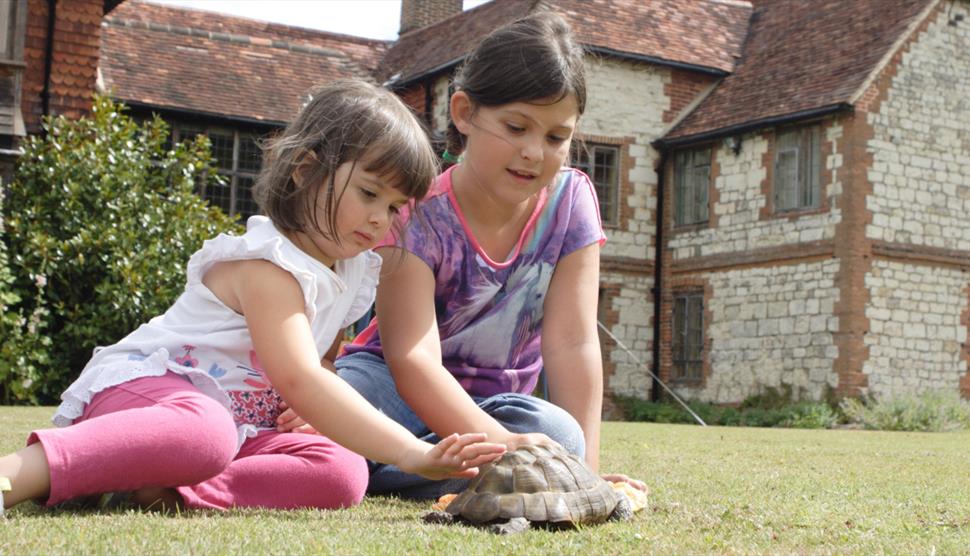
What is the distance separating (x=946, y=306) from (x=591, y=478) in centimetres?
1969

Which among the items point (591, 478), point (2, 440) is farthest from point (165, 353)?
point (2, 440)

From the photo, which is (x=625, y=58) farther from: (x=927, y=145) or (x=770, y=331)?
(x=770, y=331)

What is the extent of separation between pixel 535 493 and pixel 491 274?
1270mm

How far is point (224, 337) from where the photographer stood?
12.9ft

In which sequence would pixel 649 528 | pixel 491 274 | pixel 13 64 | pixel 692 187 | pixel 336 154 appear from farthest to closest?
pixel 692 187, pixel 13 64, pixel 491 274, pixel 336 154, pixel 649 528

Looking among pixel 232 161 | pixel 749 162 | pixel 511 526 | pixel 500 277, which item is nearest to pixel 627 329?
pixel 749 162

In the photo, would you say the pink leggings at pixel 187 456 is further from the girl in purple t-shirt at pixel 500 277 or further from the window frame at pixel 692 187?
the window frame at pixel 692 187

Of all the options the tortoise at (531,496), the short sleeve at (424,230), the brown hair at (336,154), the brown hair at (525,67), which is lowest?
the tortoise at (531,496)

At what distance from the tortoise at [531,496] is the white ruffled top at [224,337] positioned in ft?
2.45

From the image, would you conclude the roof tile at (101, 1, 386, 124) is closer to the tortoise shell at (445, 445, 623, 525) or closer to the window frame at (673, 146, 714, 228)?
the window frame at (673, 146, 714, 228)

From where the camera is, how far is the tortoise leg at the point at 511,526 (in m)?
3.42

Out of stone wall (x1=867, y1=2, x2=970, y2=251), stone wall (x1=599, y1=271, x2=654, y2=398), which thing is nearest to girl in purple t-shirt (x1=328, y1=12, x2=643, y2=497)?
stone wall (x1=867, y1=2, x2=970, y2=251)

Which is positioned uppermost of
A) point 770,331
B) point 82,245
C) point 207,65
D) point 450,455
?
point 207,65

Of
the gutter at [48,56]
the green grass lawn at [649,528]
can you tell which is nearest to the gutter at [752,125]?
the gutter at [48,56]
